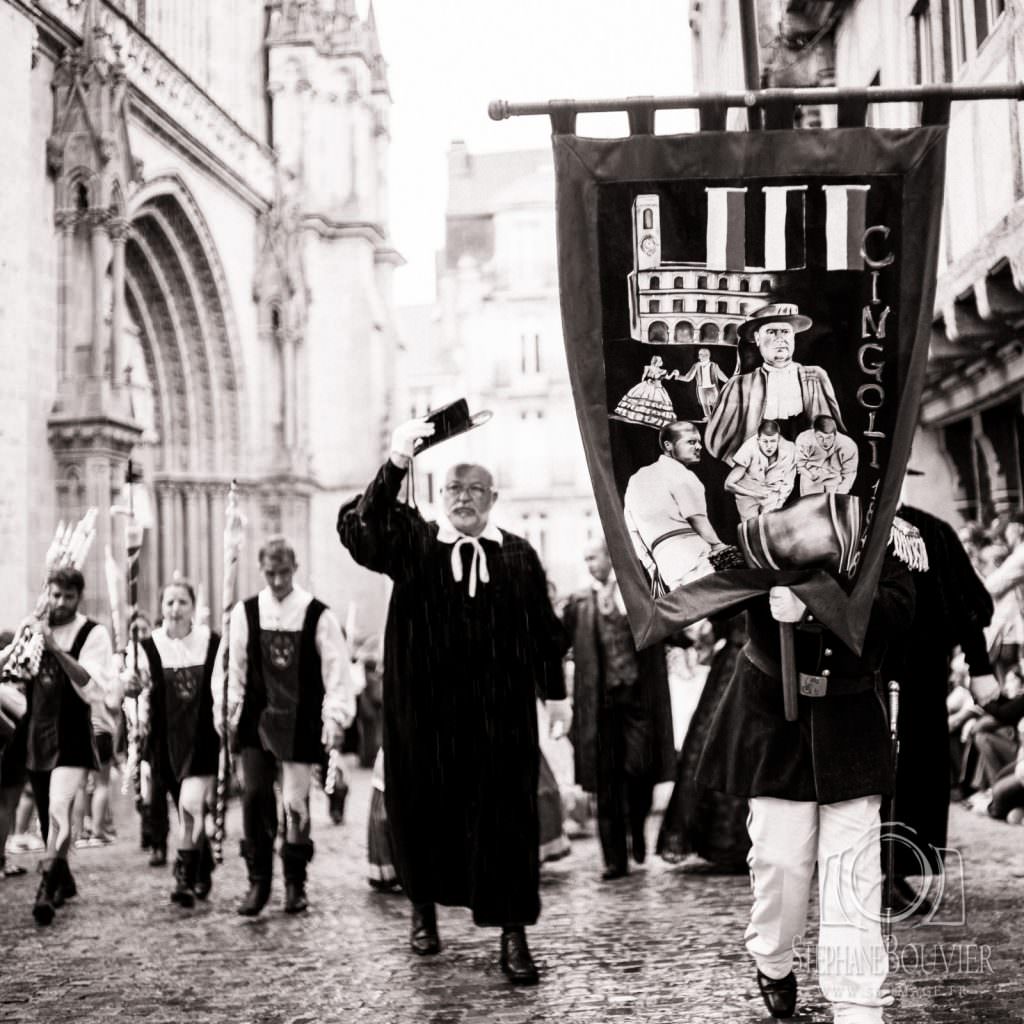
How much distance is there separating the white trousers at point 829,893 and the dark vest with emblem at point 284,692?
3.57 m

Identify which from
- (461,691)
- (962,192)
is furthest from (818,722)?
(962,192)

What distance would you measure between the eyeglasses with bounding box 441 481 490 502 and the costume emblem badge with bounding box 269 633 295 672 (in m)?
2.00

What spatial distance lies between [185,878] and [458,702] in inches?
114

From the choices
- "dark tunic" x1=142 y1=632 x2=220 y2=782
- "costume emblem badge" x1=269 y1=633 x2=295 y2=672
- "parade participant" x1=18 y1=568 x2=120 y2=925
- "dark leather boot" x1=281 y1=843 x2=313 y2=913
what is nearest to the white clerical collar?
"costume emblem badge" x1=269 y1=633 x2=295 y2=672

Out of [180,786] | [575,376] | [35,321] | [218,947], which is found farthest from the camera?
[35,321]

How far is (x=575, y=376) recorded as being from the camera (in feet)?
16.2

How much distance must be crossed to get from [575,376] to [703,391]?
424 millimetres

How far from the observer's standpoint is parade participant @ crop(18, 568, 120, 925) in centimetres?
836

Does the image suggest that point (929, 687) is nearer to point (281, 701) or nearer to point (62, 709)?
point (281, 701)

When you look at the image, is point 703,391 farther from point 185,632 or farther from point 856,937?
point 185,632

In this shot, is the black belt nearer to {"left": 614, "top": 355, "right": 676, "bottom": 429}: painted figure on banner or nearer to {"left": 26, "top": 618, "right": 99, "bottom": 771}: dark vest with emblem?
{"left": 614, "top": 355, "right": 676, "bottom": 429}: painted figure on banner

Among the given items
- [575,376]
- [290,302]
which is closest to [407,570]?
[575,376]

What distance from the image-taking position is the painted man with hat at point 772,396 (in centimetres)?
488

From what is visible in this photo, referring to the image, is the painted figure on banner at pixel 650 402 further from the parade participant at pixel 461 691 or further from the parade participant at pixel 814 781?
the parade participant at pixel 461 691
